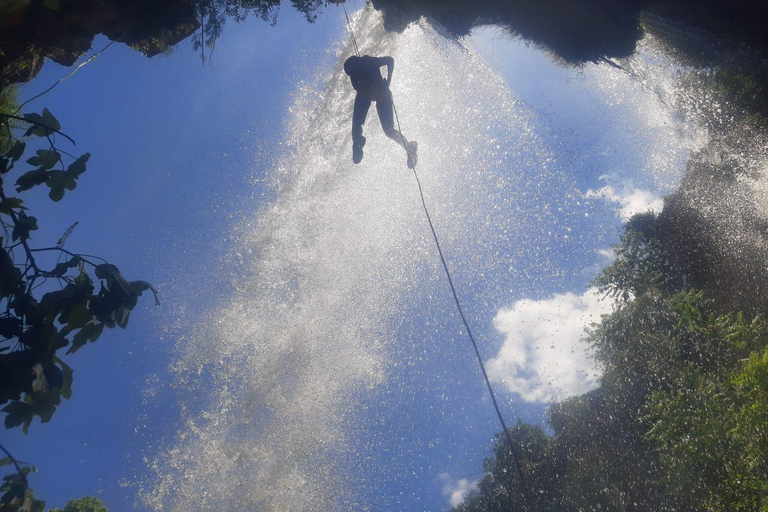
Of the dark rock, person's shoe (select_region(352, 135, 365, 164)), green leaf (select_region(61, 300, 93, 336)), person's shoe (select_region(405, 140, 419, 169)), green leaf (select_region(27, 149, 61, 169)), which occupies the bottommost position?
green leaf (select_region(61, 300, 93, 336))

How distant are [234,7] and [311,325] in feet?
29.6

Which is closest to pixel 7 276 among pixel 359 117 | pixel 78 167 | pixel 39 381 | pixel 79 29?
pixel 39 381

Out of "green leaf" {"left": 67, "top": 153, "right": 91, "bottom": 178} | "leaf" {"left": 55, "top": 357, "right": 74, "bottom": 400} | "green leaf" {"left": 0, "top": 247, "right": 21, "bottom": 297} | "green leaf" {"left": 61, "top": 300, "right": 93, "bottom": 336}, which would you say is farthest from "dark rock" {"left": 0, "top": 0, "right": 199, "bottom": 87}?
"leaf" {"left": 55, "top": 357, "right": 74, "bottom": 400}

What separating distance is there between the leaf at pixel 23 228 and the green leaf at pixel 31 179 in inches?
9.3

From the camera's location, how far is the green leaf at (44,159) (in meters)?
2.91

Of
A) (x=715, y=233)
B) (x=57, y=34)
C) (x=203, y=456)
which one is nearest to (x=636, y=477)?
(x=715, y=233)

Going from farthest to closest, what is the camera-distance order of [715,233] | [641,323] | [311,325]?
[641,323] < [311,325] < [715,233]

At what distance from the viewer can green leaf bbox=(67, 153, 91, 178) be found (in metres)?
2.87

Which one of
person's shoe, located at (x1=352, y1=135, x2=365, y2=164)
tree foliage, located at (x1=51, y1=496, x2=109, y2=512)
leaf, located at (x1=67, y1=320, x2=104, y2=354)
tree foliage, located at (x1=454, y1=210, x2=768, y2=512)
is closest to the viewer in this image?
leaf, located at (x1=67, y1=320, x2=104, y2=354)

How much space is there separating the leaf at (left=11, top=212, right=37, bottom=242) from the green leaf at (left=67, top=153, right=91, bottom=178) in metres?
0.40

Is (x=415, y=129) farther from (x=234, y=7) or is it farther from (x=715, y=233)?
(x=715, y=233)

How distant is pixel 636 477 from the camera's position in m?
12.9

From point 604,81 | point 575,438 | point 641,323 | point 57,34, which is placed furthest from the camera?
point 575,438

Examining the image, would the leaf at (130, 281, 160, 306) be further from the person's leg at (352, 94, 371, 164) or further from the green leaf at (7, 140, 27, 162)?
the person's leg at (352, 94, 371, 164)
